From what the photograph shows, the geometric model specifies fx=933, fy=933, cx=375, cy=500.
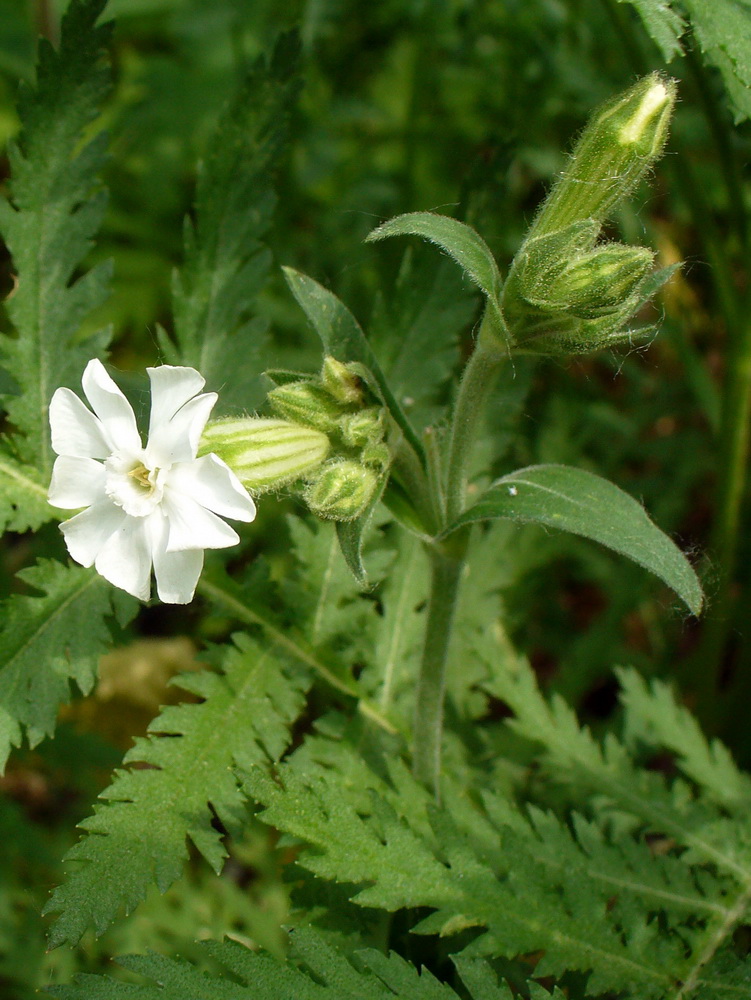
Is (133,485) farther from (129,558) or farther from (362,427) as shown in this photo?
(362,427)

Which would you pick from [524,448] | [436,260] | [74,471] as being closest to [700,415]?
[524,448]

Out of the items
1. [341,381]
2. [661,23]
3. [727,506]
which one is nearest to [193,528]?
[341,381]

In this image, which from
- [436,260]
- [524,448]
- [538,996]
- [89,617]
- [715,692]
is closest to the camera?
[538,996]

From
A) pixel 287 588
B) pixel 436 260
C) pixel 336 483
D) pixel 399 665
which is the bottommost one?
pixel 399 665

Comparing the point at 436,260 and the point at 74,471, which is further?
the point at 436,260

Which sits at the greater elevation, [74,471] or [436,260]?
[436,260]

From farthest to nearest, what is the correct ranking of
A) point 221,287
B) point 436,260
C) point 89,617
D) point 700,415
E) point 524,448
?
point 700,415 < point 524,448 < point 436,260 < point 221,287 < point 89,617

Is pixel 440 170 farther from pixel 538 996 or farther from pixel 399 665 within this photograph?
pixel 538 996
